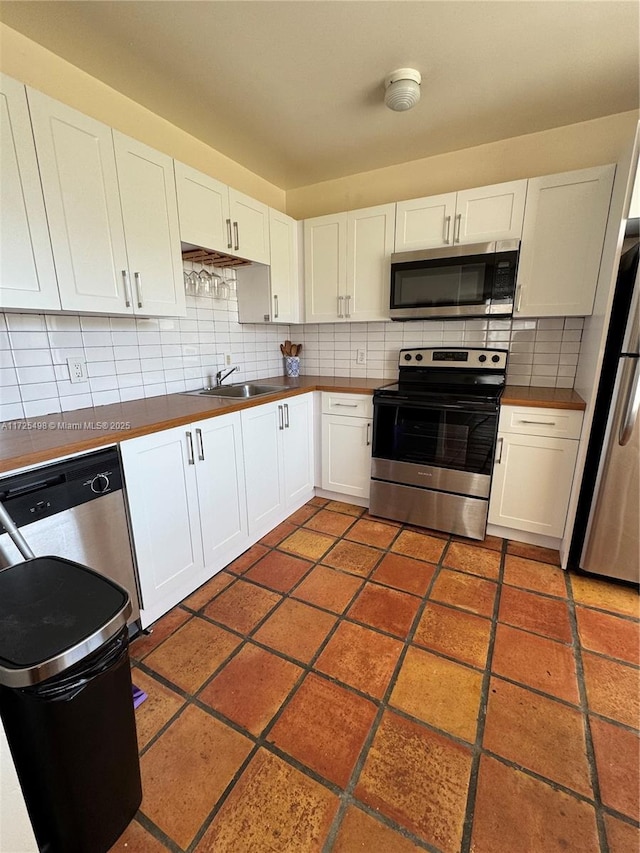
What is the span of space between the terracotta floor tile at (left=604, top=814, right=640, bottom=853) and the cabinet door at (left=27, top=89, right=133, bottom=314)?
243cm

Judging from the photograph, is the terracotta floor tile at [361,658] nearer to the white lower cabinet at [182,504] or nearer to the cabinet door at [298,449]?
the white lower cabinet at [182,504]

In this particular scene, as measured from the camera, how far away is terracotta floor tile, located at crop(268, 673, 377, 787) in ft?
3.73

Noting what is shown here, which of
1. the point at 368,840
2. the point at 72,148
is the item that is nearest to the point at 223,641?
the point at 368,840

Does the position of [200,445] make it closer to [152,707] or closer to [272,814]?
[152,707]

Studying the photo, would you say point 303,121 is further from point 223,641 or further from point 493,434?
point 223,641

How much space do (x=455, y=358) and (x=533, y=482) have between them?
3.14 feet

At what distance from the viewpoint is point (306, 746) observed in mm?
1180

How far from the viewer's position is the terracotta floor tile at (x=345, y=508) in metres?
2.73

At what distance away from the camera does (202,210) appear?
2037 millimetres

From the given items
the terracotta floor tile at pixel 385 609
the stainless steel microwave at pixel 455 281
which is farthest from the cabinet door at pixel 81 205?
the terracotta floor tile at pixel 385 609

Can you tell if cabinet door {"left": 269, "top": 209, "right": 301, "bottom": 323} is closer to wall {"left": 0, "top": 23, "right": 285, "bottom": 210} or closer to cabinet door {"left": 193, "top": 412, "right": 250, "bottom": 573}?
wall {"left": 0, "top": 23, "right": 285, "bottom": 210}

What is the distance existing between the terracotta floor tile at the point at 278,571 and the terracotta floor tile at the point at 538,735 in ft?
3.32

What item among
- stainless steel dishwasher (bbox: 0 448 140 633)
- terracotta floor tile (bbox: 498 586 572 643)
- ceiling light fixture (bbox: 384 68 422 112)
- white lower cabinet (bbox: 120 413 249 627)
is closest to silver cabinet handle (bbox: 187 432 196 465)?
white lower cabinet (bbox: 120 413 249 627)

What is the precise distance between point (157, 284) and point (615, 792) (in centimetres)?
255
